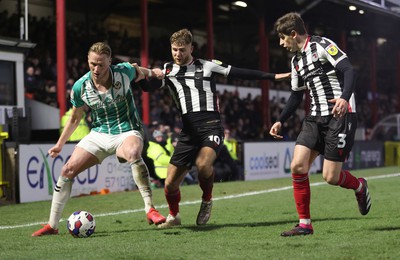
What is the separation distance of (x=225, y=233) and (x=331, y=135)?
54.6 inches

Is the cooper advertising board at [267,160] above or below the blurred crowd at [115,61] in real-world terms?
below

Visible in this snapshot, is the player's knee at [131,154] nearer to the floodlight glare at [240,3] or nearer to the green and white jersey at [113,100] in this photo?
the green and white jersey at [113,100]

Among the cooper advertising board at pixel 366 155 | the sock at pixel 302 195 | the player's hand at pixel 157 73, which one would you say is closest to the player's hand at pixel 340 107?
the sock at pixel 302 195

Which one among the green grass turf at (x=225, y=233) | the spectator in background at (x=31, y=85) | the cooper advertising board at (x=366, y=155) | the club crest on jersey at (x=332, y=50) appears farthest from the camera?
the cooper advertising board at (x=366, y=155)

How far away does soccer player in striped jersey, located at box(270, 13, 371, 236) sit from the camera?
275 inches

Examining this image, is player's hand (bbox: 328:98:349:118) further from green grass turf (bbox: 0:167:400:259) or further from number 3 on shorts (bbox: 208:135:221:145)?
number 3 on shorts (bbox: 208:135:221:145)

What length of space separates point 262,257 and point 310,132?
187 centimetres

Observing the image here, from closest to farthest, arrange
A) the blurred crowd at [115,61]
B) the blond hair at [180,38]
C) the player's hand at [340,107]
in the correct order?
the player's hand at [340,107], the blond hair at [180,38], the blurred crowd at [115,61]

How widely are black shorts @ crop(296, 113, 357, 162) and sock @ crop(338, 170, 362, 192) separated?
39cm

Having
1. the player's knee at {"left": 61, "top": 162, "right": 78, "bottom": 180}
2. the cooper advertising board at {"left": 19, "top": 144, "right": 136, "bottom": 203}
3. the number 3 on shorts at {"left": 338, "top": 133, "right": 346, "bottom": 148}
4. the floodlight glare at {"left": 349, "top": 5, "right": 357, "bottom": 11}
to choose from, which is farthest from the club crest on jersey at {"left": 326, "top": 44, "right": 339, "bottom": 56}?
the floodlight glare at {"left": 349, "top": 5, "right": 357, "bottom": 11}

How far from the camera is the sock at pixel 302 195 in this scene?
22.9ft

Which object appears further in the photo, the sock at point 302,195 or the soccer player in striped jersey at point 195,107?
the soccer player in striped jersey at point 195,107

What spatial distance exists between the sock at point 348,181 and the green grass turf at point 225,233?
40 cm

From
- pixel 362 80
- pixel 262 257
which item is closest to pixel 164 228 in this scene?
pixel 262 257
